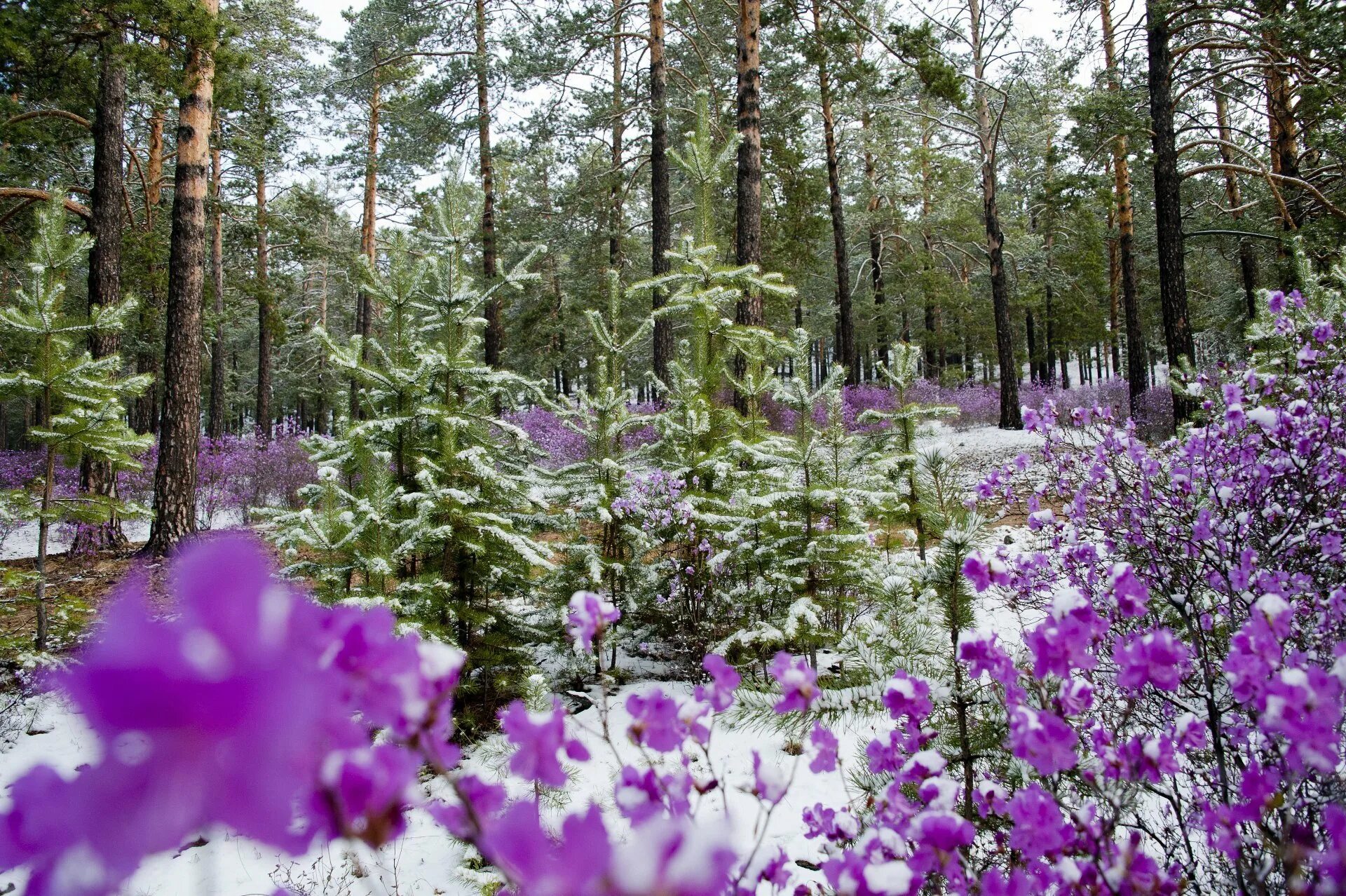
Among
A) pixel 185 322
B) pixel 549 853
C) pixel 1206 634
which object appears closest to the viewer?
pixel 549 853

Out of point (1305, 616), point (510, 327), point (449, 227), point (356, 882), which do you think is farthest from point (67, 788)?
point (510, 327)

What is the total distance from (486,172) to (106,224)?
7.78m

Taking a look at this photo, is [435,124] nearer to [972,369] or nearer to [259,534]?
[259,534]

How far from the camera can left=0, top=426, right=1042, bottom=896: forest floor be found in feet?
8.61

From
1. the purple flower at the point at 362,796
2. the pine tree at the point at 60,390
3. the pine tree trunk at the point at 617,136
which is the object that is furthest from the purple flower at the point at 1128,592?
the pine tree trunk at the point at 617,136

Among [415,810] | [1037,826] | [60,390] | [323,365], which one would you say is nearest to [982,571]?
[1037,826]

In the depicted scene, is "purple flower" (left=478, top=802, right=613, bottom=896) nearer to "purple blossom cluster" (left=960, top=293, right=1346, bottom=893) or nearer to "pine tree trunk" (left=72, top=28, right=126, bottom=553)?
"purple blossom cluster" (left=960, top=293, right=1346, bottom=893)

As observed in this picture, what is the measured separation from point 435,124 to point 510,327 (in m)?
10.2

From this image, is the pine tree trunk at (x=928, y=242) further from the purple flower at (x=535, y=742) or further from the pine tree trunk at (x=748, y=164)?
the purple flower at (x=535, y=742)

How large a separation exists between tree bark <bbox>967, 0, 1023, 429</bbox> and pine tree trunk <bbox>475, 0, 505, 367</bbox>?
356 inches

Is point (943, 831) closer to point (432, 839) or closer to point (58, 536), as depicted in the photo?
point (432, 839)

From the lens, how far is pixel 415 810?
3.27 m

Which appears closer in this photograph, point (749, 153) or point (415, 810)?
point (415, 810)

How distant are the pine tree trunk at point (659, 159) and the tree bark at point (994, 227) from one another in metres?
5.85
